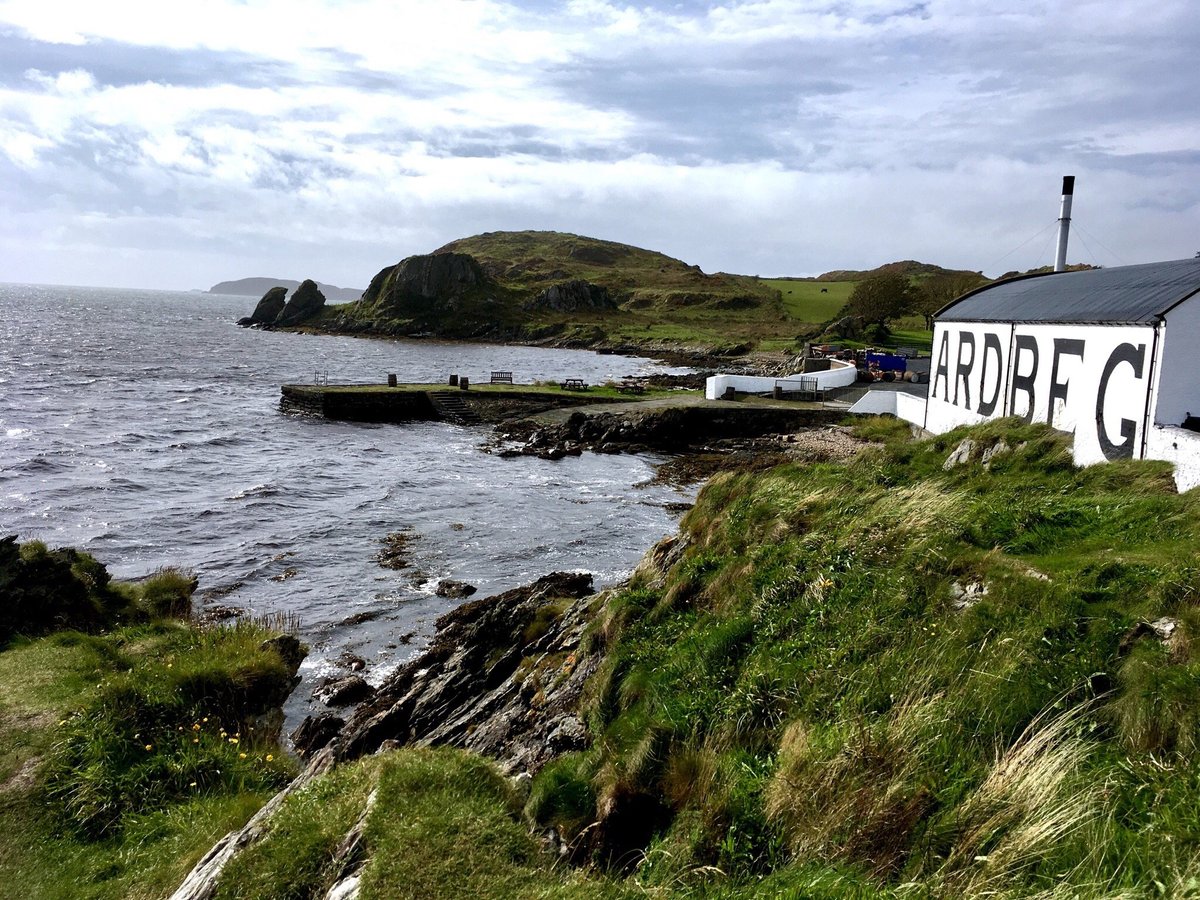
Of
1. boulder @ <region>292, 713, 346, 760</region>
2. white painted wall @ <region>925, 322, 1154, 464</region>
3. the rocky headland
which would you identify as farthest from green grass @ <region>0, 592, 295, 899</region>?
the rocky headland

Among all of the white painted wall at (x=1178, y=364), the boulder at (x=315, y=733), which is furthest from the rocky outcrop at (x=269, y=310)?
the white painted wall at (x=1178, y=364)

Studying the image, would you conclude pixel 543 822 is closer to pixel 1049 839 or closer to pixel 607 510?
pixel 1049 839

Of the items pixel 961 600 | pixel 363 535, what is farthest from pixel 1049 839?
pixel 363 535

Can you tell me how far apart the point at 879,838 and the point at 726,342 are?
95.1 m

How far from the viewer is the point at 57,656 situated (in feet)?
41.2

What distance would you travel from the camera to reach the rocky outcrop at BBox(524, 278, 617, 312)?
480 ft

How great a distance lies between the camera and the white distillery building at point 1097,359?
1322cm

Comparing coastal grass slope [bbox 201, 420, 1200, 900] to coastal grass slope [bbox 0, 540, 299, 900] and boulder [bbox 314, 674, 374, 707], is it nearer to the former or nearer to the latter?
coastal grass slope [bbox 0, 540, 299, 900]

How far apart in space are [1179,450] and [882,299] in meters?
69.2

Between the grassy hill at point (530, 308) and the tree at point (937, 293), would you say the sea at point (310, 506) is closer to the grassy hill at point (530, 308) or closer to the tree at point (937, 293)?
the tree at point (937, 293)

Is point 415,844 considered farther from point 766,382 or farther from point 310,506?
point 766,382

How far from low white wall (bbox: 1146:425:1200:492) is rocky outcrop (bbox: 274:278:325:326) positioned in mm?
160014

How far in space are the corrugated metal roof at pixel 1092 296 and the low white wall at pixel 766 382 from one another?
1933 cm

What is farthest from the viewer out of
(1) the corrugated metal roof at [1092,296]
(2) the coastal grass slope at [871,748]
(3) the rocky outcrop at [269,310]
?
(3) the rocky outcrop at [269,310]
